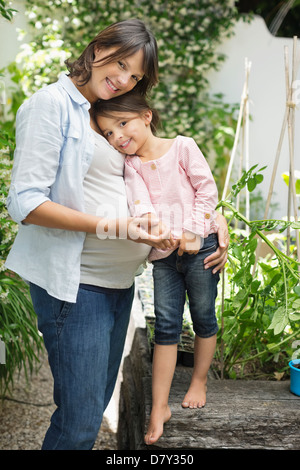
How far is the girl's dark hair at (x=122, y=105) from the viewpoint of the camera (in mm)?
1481

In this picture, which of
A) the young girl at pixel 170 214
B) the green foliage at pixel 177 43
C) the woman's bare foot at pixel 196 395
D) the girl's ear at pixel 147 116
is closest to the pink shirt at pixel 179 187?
the young girl at pixel 170 214

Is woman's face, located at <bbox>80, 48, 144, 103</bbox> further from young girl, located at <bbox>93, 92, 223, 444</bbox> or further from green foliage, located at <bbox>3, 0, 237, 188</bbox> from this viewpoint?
green foliage, located at <bbox>3, 0, 237, 188</bbox>

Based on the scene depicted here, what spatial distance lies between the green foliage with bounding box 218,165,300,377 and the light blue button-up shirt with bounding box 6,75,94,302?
0.66 metres

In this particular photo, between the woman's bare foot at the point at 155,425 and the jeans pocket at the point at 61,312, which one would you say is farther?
the woman's bare foot at the point at 155,425

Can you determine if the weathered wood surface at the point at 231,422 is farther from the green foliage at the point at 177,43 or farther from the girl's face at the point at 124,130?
the green foliage at the point at 177,43

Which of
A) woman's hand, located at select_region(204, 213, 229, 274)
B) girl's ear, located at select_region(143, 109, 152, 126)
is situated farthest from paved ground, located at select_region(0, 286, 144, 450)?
girl's ear, located at select_region(143, 109, 152, 126)

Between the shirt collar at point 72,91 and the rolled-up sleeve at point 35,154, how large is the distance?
0.30 ft

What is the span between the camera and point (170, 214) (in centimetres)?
157

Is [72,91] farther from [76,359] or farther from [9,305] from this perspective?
[9,305]

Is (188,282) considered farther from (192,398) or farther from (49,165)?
(49,165)

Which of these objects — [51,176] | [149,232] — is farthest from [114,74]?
[149,232]

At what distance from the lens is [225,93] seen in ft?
17.6

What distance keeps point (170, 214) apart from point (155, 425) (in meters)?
0.66
